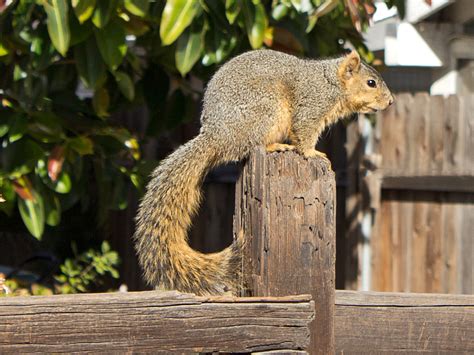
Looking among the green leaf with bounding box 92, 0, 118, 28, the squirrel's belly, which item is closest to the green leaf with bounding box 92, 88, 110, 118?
the green leaf with bounding box 92, 0, 118, 28

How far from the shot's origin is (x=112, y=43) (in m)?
3.45

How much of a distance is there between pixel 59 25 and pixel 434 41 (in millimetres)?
3641

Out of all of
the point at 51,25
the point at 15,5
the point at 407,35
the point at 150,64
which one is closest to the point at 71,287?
the point at 150,64

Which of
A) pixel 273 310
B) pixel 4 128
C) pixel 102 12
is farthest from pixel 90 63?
pixel 273 310

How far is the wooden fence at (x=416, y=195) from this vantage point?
17.1 ft

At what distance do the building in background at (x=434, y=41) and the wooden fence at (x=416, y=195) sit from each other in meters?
0.67

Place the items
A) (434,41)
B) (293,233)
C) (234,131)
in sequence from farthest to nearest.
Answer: (434,41), (234,131), (293,233)

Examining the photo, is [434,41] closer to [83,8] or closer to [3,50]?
[3,50]

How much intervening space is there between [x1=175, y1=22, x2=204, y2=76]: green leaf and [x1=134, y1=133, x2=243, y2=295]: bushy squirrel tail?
746 mm

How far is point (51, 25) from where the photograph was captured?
126 inches

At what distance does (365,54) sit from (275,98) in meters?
1.81

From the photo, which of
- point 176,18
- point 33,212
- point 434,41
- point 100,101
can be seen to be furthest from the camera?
point 434,41

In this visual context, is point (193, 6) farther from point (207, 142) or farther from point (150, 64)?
point (150, 64)

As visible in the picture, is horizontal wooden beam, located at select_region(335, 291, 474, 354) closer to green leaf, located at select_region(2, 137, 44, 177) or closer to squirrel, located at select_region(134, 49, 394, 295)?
squirrel, located at select_region(134, 49, 394, 295)
